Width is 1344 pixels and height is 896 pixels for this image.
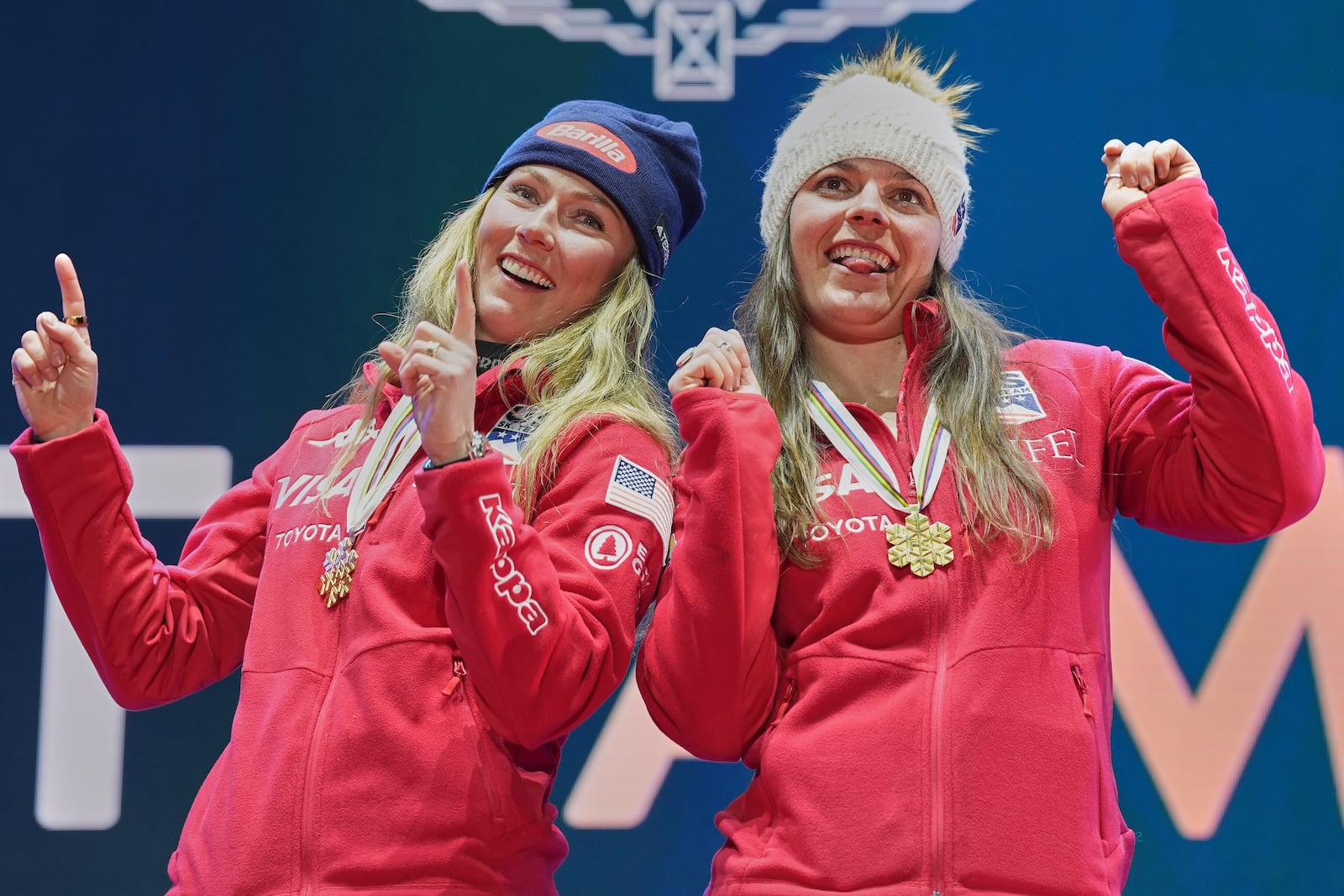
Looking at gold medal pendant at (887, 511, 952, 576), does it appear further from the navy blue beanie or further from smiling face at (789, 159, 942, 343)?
the navy blue beanie

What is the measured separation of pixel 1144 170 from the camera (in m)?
1.90

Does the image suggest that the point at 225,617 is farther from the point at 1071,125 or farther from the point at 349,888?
the point at 1071,125

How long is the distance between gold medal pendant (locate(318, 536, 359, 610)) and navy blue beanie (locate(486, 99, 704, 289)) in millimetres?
752

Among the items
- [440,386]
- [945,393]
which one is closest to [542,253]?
[440,386]

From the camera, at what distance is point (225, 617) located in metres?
2.24

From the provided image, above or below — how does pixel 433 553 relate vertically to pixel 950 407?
below

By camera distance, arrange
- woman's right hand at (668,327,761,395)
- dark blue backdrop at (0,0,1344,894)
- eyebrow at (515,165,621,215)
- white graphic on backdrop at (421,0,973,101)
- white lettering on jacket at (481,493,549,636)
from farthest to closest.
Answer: white graphic on backdrop at (421,0,973,101) → dark blue backdrop at (0,0,1344,894) → eyebrow at (515,165,621,215) → woman's right hand at (668,327,761,395) → white lettering on jacket at (481,493,549,636)

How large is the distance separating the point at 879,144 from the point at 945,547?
0.70 meters

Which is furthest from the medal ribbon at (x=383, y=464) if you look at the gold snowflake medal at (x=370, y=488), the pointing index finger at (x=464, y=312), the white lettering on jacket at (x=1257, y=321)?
the white lettering on jacket at (x=1257, y=321)

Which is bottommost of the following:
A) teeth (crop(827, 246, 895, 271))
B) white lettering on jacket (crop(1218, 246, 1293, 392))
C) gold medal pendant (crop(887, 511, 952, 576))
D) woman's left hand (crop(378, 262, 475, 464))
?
gold medal pendant (crop(887, 511, 952, 576))

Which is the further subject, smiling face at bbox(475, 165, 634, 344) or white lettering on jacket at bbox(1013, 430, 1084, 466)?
smiling face at bbox(475, 165, 634, 344)

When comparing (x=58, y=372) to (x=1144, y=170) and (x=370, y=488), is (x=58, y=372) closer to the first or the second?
(x=370, y=488)

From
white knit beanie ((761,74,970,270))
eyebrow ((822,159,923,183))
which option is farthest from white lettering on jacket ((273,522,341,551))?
eyebrow ((822,159,923,183))

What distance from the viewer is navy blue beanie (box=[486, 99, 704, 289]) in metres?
2.32
